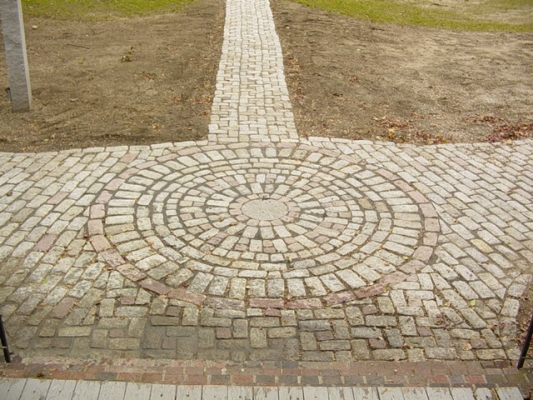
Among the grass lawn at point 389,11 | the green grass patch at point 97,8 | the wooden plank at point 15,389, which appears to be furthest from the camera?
the grass lawn at point 389,11

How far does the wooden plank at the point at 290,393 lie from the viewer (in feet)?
14.8

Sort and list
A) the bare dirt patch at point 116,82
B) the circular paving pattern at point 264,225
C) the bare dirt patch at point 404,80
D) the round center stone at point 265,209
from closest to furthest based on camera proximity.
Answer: the circular paving pattern at point 264,225 → the round center stone at point 265,209 → the bare dirt patch at point 116,82 → the bare dirt patch at point 404,80

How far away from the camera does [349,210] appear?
704 cm

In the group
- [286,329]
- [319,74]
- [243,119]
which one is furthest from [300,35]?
[286,329]

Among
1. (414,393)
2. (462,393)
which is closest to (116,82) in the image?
(414,393)

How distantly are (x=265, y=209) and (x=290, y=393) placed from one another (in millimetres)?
2906

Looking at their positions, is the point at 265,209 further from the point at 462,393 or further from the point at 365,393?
the point at 462,393

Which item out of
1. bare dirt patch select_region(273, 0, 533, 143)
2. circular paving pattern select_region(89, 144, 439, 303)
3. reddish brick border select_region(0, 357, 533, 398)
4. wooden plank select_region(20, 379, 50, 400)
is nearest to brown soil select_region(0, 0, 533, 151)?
bare dirt patch select_region(273, 0, 533, 143)

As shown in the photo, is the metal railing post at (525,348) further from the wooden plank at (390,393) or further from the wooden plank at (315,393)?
the wooden plank at (315,393)

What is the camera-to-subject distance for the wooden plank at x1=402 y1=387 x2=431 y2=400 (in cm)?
453

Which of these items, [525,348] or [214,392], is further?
[525,348]

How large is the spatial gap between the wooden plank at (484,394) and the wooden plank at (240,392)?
185cm

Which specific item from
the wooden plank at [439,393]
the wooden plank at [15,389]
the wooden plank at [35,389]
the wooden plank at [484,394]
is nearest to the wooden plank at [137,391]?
the wooden plank at [35,389]

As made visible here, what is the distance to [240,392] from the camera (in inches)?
179
